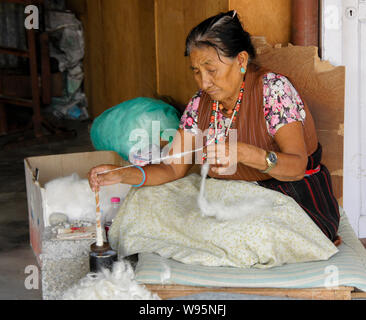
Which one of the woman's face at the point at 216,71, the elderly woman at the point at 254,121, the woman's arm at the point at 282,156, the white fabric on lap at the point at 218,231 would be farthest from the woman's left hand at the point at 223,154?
the woman's face at the point at 216,71

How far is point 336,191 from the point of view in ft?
8.82

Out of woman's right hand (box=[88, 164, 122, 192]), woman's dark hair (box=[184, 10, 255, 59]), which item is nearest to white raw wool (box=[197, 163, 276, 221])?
woman's right hand (box=[88, 164, 122, 192])

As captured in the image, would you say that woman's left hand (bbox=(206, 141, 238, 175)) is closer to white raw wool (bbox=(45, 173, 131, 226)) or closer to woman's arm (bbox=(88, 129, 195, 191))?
woman's arm (bbox=(88, 129, 195, 191))

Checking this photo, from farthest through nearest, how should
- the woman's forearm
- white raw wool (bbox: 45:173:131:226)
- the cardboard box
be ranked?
the cardboard box → white raw wool (bbox: 45:173:131:226) → the woman's forearm

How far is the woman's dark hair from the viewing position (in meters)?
2.01

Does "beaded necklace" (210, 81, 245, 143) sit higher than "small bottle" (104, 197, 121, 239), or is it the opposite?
"beaded necklace" (210, 81, 245, 143)

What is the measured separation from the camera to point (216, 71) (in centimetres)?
203

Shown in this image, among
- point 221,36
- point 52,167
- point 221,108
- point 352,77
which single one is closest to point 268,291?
point 221,108

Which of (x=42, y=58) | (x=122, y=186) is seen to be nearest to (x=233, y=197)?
(x=122, y=186)

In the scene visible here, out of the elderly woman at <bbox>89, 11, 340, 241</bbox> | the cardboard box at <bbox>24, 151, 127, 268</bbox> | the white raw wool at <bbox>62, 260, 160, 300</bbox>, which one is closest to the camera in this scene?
the white raw wool at <bbox>62, 260, 160, 300</bbox>

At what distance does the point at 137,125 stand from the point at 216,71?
42.0 inches

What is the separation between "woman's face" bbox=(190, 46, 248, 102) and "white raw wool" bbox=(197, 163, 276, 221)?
0.39 metres

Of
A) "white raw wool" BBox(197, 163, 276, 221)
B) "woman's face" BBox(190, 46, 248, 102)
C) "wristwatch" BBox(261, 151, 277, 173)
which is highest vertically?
"woman's face" BBox(190, 46, 248, 102)

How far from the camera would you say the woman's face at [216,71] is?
79.1 inches
